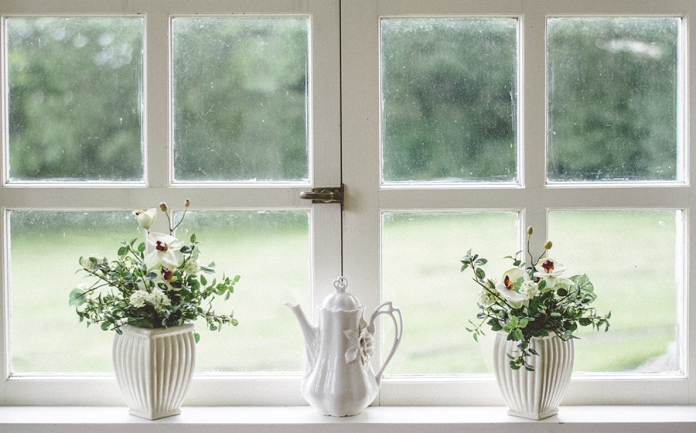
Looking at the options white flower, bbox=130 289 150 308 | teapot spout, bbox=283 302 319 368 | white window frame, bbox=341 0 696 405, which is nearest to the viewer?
white flower, bbox=130 289 150 308

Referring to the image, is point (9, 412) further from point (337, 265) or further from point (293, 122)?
point (293, 122)

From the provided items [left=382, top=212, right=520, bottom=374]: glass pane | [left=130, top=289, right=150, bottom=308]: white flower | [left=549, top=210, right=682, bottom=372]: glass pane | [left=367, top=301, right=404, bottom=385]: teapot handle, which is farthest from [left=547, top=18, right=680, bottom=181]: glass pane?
[left=130, top=289, right=150, bottom=308]: white flower

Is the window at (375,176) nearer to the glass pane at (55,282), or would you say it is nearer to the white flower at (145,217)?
the glass pane at (55,282)

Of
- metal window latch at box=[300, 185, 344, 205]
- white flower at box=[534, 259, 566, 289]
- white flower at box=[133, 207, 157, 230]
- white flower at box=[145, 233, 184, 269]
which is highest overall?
metal window latch at box=[300, 185, 344, 205]

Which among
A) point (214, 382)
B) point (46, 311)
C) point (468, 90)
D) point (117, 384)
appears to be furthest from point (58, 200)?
point (468, 90)

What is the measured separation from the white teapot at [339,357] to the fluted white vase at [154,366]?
0.26 m

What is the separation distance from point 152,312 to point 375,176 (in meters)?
0.62

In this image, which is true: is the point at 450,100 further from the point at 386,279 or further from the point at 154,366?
the point at 154,366

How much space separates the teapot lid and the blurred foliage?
1.01 ft

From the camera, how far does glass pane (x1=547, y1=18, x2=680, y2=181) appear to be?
1.59 metres

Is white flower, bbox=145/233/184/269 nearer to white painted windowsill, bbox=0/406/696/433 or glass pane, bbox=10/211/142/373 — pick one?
glass pane, bbox=10/211/142/373

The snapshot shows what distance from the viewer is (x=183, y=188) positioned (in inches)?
61.9

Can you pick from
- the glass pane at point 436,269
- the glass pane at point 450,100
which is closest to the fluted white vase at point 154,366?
the glass pane at point 436,269

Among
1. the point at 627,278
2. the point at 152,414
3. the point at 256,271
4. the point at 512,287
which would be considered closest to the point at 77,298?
the point at 152,414
